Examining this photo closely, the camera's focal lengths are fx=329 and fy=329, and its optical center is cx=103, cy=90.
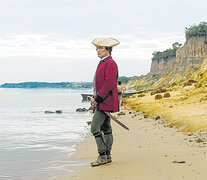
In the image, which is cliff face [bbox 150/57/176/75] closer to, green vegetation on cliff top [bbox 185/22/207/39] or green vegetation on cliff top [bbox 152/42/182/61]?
green vegetation on cliff top [bbox 152/42/182/61]

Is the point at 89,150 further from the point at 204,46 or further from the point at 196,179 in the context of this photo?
the point at 204,46

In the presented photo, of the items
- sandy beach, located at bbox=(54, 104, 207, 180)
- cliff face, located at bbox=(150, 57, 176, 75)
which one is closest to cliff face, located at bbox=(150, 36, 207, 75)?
cliff face, located at bbox=(150, 57, 176, 75)

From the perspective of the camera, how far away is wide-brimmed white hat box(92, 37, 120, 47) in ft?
19.6

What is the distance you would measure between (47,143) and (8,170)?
378 cm

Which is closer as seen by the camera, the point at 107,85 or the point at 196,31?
the point at 107,85

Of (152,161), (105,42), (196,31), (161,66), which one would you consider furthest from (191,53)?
(152,161)

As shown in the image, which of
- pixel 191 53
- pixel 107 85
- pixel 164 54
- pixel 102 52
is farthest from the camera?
pixel 164 54

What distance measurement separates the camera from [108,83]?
5.74 m

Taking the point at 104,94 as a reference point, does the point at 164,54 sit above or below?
above

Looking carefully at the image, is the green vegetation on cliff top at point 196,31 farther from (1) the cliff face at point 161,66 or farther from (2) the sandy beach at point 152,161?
(2) the sandy beach at point 152,161

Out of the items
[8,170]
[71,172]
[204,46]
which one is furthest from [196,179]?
[204,46]

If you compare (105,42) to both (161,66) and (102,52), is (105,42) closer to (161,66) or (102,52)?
(102,52)

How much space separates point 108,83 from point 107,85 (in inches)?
1.6

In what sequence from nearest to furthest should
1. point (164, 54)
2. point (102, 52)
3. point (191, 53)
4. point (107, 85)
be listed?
point (107, 85)
point (102, 52)
point (191, 53)
point (164, 54)
